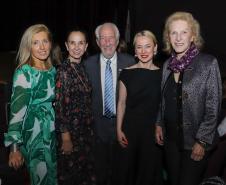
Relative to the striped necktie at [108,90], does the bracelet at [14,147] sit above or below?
below

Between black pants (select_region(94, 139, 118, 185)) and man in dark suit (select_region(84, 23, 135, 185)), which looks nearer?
man in dark suit (select_region(84, 23, 135, 185))

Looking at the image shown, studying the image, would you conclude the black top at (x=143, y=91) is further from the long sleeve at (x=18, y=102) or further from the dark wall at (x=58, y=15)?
the dark wall at (x=58, y=15)

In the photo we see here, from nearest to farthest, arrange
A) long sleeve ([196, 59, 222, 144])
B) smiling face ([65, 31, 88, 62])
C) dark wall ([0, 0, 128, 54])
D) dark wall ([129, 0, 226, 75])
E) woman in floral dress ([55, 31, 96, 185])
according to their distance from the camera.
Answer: long sleeve ([196, 59, 222, 144])
woman in floral dress ([55, 31, 96, 185])
smiling face ([65, 31, 88, 62])
dark wall ([129, 0, 226, 75])
dark wall ([0, 0, 128, 54])

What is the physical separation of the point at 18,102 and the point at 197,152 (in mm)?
1193

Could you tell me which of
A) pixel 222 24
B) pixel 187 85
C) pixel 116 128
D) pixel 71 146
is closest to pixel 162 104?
pixel 187 85

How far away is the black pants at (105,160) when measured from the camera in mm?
3096

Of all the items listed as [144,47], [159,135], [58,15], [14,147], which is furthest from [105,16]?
[14,147]

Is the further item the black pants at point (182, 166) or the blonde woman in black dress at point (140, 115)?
the blonde woman in black dress at point (140, 115)

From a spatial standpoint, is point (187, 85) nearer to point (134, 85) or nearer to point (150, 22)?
point (134, 85)

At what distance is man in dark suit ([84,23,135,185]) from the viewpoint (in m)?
2.96

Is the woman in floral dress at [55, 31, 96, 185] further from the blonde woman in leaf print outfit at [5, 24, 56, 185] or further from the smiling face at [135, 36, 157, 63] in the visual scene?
the smiling face at [135, 36, 157, 63]

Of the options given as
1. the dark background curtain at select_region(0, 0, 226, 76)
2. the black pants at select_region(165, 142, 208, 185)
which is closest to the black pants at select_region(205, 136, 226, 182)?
the black pants at select_region(165, 142, 208, 185)

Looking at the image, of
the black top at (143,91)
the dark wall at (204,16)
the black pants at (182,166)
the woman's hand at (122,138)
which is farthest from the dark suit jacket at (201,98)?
the dark wall at (204,16)

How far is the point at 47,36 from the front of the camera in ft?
8.25
